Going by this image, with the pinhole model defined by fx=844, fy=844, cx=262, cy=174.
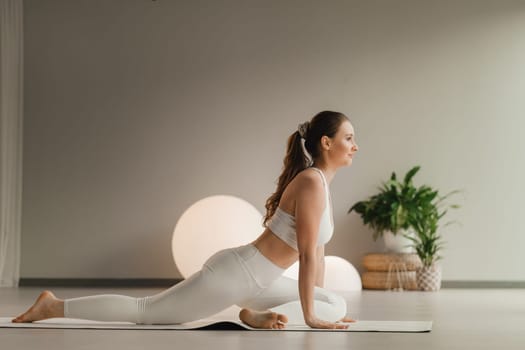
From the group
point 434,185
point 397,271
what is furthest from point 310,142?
point 434,185

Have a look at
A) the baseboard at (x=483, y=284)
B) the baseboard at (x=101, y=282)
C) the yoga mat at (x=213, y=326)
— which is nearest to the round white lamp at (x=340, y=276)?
the baseboard at (x=483, y=284)

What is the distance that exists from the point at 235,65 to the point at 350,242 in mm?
1824

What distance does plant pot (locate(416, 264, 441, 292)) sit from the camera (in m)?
6.52

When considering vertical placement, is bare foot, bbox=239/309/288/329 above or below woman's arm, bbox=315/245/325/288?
below

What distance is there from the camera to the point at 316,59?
286 inches

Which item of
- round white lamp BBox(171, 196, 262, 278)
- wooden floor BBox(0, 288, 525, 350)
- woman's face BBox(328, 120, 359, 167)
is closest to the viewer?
wooden floor BBox(0, 288, 525, 350)

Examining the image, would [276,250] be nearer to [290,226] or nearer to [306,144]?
[290,226]

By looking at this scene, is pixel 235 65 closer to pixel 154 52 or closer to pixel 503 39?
pixel 154 52

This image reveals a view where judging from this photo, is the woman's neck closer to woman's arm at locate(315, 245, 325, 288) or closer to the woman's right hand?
woman's arm at locate(315, 245, 325, 288)

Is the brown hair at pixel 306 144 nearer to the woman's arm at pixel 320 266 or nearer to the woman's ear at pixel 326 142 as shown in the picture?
the woman's ear at pixel 326 142

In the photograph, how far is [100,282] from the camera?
732cm

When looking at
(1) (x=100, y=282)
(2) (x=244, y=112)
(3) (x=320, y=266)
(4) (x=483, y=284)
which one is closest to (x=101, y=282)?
(1) (x=100, y=282)

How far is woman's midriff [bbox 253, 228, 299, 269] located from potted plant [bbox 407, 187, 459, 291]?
353cm

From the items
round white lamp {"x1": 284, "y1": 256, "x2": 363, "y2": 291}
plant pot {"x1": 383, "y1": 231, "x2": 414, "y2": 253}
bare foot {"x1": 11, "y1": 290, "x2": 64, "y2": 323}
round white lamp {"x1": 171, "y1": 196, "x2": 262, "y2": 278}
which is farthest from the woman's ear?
plant pot {"x1": 383, "y1": 231, "x2": 414, "y2": 253}
